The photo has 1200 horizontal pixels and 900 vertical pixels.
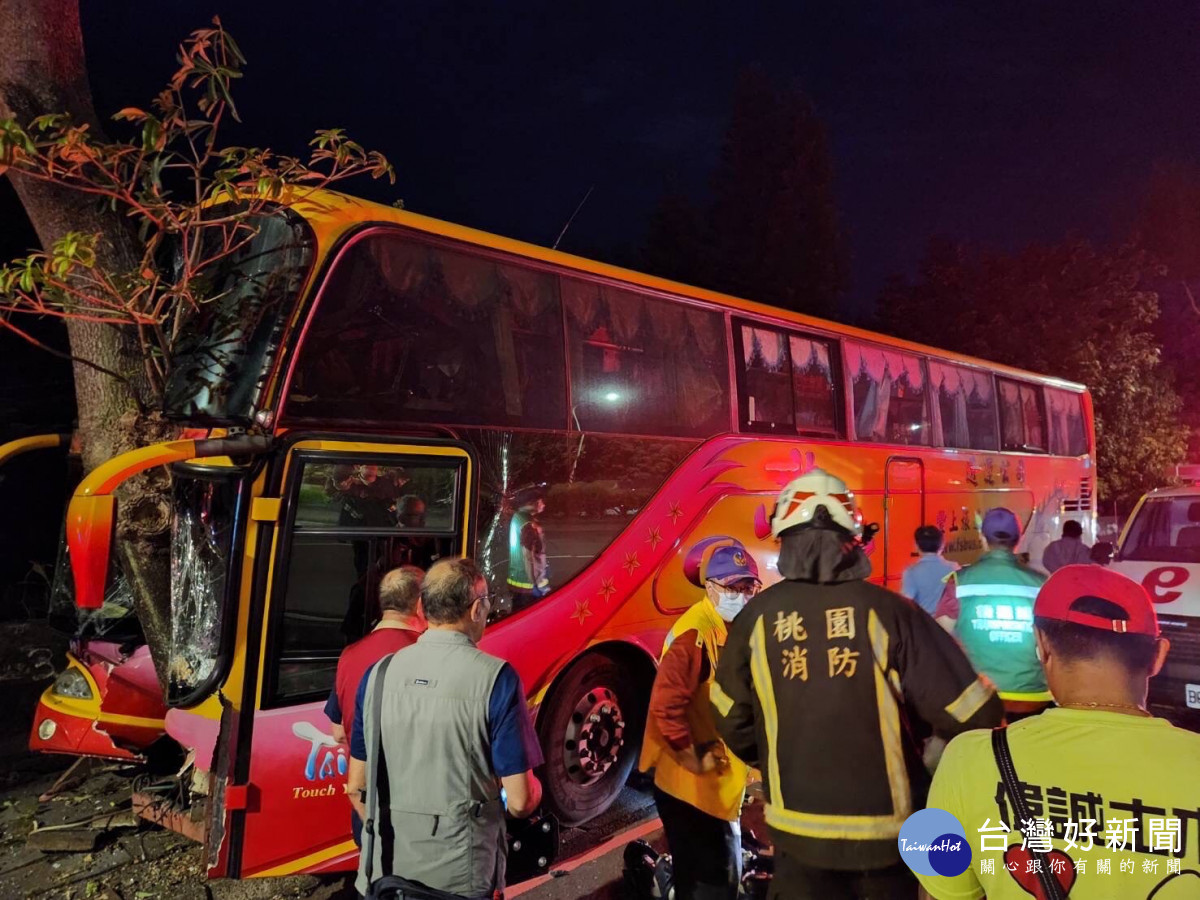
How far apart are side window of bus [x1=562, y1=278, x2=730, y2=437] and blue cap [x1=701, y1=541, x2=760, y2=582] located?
231 cm

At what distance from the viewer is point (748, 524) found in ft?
21.2

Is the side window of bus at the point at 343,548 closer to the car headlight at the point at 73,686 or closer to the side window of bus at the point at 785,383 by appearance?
the car headlight at the point at 73,686

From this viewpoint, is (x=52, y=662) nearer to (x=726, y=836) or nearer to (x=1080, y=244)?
(x=726, y=836)

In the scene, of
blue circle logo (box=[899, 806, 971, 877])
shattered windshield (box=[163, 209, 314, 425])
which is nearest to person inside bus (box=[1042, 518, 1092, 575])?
blue circle logo (box=[899, 806, 971, 877])

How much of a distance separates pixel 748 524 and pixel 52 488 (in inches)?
365

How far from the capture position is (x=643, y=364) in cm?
588

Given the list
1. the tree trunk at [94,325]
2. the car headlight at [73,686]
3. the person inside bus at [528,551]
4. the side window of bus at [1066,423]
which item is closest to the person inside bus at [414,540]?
the person inside bus at [528,551]

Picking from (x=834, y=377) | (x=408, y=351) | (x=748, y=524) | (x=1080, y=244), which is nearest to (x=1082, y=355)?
(x=1080, y=244)

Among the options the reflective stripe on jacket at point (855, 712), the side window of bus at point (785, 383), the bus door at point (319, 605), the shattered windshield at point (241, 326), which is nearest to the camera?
the reflective stripe on jacket at point (855, 712)

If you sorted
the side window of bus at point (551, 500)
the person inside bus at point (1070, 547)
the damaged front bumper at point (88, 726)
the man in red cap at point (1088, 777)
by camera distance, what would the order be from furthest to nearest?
1. the person inside bus at point (1070, 547)
2. the damaged front bumper at point (88, 726)
3. the side window of bus at point (551, 500)
4. the man in red cap at point (1088, 777)

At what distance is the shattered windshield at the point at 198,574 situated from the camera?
3955mm

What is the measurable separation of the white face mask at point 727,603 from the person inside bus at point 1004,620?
6.64ft

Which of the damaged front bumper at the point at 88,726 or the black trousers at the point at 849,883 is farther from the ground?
the black trousers at the point at 849,883

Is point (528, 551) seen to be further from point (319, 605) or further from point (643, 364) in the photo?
point (643, 364)
